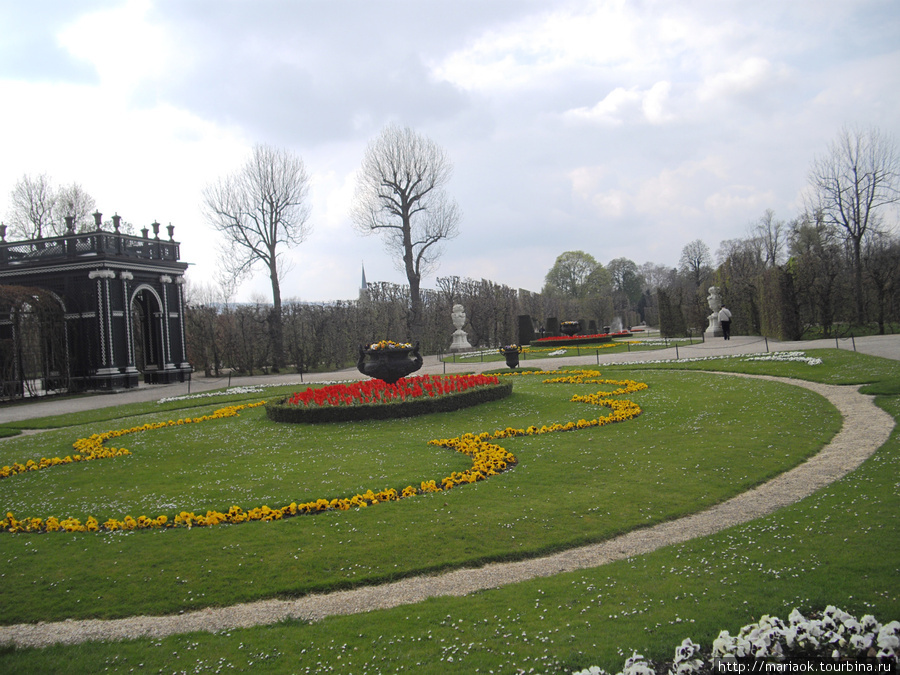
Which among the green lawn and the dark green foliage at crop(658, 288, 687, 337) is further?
the dark green foliage at crop(658, 288, 687, 337)

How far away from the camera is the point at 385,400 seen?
44.9ft

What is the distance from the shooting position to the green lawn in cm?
390

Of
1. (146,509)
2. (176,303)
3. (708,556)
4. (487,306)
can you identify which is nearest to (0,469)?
(146,509)

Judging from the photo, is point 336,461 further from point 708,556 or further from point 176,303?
point 176,303

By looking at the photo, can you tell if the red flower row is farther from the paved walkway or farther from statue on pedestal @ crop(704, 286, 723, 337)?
statue on pedestal @ crop(704, 286, 723, 337)

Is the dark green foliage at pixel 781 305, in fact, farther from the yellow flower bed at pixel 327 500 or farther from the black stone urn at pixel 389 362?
the black stone urn at pixel 389 362

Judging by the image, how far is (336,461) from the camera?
9375 millimetres

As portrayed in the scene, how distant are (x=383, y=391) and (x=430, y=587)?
9538 mm

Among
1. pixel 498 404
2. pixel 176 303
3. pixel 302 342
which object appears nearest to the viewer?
pixel 498 404

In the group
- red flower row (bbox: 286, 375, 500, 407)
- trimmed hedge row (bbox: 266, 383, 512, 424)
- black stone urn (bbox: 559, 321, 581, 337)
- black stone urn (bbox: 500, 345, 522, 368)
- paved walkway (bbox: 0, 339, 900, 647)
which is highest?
black stone urn (bbox: 559, 321, 581, 337)

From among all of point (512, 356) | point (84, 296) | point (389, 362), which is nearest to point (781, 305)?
point (512, 356)

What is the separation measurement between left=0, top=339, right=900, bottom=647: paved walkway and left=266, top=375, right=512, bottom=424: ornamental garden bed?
777 centimetres

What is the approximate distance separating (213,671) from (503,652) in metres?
1.84

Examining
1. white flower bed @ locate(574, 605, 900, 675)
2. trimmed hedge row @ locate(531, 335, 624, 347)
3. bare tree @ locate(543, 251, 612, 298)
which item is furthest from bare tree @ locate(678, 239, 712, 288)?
white flower bed @ locate(574, 605, 900, 675)
